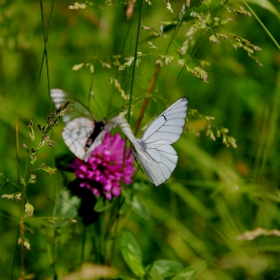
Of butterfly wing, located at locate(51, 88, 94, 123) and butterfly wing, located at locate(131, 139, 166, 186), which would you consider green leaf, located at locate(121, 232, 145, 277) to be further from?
butterfly wing, located at locate(51, 88, 94, 123)

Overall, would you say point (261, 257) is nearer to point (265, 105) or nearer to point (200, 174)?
point (200, 174)

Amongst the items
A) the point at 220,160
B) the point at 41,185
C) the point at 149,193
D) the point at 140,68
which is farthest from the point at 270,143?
the point at 41,185

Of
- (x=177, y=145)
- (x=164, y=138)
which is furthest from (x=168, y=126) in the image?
(x=177, y=145)

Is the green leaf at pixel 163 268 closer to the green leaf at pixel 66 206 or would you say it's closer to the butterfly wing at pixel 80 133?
the green leaf at pixel 66 206

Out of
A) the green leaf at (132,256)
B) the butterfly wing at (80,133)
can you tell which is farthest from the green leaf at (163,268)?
the butterfly wing at (80,133)

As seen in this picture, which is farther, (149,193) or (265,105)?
(265,105)

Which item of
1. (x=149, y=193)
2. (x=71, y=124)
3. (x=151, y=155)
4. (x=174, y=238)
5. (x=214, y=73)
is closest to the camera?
(x=151, y=155)

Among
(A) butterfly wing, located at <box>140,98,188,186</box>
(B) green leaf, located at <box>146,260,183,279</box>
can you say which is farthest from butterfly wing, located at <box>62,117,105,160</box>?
(B) green leaf, located at <box>146,260,183,279</box>
